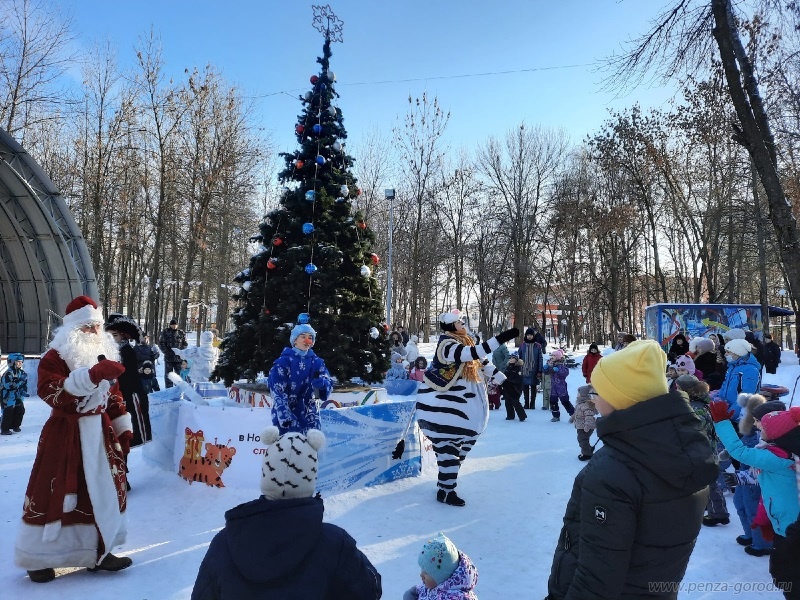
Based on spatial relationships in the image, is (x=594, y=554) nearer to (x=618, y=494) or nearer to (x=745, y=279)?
(x=618, y=494)

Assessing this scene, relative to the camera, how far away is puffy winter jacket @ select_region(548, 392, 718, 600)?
1.90 meters

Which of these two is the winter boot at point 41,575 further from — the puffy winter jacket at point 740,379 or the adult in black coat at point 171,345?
the adult in black coat at point 171,345

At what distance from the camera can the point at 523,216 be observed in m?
33.9

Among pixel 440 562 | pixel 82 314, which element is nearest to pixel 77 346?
pixel 82 314

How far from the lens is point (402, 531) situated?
528 centimetres

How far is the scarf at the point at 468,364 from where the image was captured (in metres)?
6.09

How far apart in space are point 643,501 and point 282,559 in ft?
4.01

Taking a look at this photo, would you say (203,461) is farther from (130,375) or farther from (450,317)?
(450,317)

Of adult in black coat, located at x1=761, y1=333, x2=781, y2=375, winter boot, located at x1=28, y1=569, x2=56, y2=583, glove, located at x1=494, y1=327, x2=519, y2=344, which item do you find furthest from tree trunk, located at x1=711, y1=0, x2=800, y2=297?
adult in black coat, located at x1=761, y1=333, x2=781, y2=375

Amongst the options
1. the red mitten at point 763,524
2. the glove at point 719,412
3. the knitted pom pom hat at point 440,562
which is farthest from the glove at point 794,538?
the knitted pom pom hat at point 440,562

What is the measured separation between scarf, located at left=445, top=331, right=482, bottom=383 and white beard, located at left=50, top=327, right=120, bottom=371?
339cm

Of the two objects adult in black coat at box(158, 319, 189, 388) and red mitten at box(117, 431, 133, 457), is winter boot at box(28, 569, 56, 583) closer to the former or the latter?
red mitten at box(117, 431, 133, 457)

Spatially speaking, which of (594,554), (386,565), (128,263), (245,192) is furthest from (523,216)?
(594,554)

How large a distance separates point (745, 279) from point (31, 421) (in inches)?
1804
